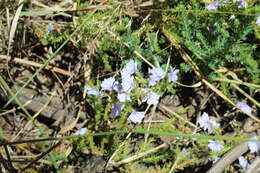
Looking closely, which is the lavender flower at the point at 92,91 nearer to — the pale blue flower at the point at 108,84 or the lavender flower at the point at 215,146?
the pale blue flower at the point at 108,84

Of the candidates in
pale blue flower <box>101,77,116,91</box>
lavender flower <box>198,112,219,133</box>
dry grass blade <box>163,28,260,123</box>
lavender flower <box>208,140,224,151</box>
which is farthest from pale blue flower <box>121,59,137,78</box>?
lavender flower <box>208,140,224,151</box>

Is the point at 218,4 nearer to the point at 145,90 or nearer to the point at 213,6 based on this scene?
the point at 213,6

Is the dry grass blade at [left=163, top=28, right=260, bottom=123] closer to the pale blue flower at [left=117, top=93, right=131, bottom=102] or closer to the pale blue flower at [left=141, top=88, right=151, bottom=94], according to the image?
the pale blue flower at [left=141, top=88, right=151, bottom=94]

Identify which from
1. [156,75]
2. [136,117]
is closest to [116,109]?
[136,117]

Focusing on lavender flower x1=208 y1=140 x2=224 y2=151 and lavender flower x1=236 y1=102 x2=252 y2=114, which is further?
lavender flower x1=236 y1=102 x2=252 y2=114

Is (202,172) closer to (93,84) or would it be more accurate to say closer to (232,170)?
(232,170)
